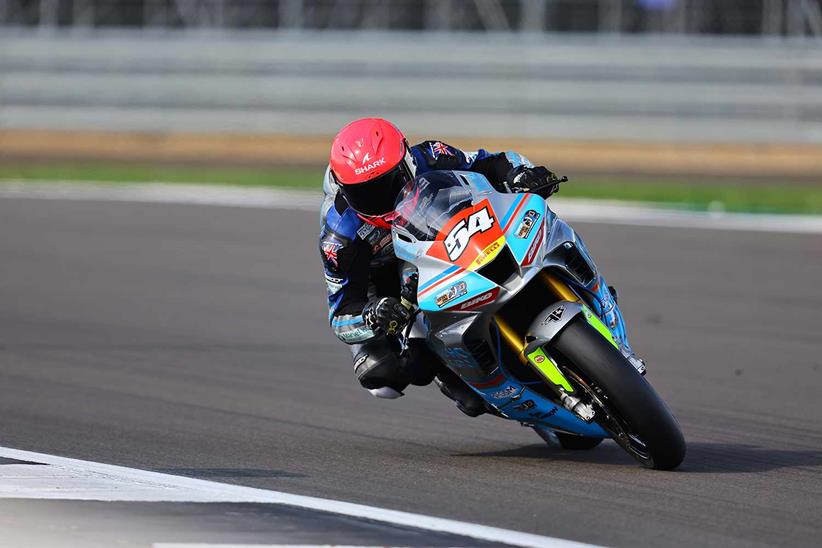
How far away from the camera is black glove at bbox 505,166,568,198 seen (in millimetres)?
6328

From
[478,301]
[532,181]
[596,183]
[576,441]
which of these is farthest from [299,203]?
[478,301]

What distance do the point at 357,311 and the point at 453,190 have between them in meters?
0.73

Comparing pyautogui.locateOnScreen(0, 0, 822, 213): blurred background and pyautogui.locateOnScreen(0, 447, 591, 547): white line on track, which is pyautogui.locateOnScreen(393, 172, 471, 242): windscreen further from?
pyautogui.locateOnScreen(0, 0, 822, 213): blurred background

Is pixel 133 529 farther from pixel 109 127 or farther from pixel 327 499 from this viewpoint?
pixel 109 127

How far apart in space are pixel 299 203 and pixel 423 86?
13.7 ft

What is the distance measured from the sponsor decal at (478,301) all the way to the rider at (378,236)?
12.1 inches

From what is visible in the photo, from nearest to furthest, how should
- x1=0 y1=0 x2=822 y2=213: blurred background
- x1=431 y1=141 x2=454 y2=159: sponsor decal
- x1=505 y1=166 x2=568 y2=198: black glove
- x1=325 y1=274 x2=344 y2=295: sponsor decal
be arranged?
x1=505 y1=166 x2=568 y2=198: black glove
x1=325 y1=274 x2=344 y2=295: sponsor decal
x1=431 y1=141 x2=454 y2=159: sponsor decal
x1=0 y1=0 x2=822 y2=213: blurred background

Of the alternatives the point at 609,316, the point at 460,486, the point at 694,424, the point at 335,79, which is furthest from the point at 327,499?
the point at 335,79

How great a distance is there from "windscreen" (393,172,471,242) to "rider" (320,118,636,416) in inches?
5.0

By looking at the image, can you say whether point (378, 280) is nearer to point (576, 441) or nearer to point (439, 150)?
point (439, 150)

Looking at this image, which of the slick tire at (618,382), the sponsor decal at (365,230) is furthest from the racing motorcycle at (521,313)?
the sponsor decal at (365,230)

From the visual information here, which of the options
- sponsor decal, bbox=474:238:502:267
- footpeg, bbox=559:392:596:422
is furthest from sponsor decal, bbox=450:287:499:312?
footpeg, bbox=559:392:596:422

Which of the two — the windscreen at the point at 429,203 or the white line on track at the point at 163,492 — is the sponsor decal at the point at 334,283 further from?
the white line on track at the point at 163,492

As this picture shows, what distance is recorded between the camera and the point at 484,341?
19.9 feet
